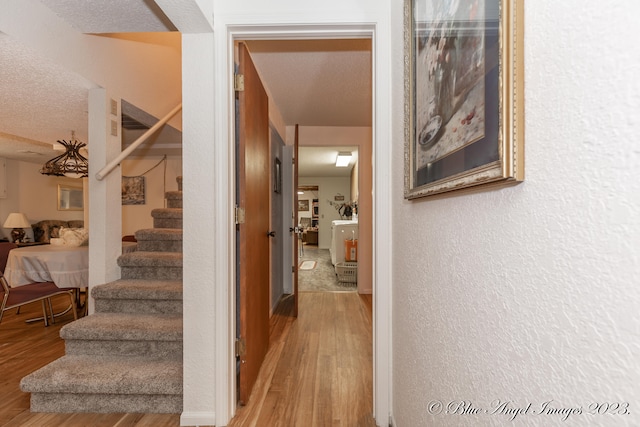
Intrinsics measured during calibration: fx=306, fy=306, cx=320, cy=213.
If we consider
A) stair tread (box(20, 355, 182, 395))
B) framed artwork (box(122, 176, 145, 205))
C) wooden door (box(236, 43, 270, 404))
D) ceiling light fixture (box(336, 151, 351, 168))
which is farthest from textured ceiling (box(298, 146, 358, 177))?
stair tread (box(20, 355, 182, 395))

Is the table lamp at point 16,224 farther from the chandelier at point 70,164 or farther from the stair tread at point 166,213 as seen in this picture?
the stair tread at point 166,213

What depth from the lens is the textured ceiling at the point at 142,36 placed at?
6.01 ft

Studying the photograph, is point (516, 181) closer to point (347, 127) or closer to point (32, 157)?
point (347, 127)

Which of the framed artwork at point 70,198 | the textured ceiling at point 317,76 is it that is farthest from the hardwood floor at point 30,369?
the framed artwork at point 70,198

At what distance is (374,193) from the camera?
1.61 metres

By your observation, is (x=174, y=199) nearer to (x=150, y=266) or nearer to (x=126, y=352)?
(x=150, y=266)

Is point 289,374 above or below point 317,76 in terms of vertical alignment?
below

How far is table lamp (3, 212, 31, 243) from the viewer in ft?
17.9

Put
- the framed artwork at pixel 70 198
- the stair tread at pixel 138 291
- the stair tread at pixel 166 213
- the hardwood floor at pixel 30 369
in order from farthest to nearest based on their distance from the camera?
1. the framed artwork at pixel 70 198
2. the stair tread at pixel 166 213
3. the stair tread at pixel 138 291
4. the hardwood floor at pixel 30 369

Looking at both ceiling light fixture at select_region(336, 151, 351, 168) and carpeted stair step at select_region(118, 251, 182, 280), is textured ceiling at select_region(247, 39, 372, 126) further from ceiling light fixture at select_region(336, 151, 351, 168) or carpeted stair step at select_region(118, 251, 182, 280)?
ceiling light fixture at select_region(336, 151, 351, 168)

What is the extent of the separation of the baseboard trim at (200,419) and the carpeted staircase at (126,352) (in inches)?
7.0

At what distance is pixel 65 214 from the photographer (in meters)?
6.73

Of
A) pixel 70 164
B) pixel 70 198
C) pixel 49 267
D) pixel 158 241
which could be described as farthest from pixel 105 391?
pixel 70 198

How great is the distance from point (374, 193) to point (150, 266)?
1.96 m
